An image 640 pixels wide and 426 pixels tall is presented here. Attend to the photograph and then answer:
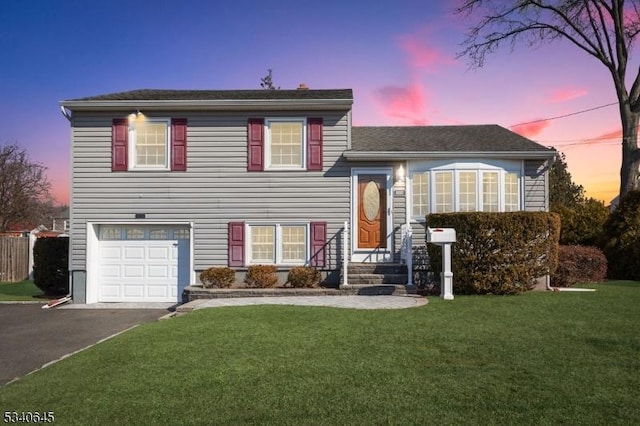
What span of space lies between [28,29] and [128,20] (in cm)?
347

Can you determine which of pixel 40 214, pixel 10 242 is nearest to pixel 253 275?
pixel 10 242

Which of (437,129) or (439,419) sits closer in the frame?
(439,419)

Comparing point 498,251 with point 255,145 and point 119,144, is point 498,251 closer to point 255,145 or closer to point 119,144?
point 255,145

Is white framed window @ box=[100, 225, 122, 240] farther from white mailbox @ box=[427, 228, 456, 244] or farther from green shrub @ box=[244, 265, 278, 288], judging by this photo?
white mailbox @ box=[427, 228, 456, 244]

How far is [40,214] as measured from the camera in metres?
32.6

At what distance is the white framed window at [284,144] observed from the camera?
12.4 meters

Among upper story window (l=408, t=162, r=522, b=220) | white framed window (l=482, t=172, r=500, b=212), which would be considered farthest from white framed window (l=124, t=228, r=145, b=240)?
white framed window (l=482, t=172, r=500, b=212)

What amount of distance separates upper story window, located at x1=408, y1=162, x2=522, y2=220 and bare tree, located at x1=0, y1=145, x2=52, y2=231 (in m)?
27.8

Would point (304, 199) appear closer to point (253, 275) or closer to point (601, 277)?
point (253, 275)

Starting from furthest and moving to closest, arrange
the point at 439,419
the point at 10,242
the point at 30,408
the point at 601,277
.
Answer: the point at 10,242 → the point at 601,277 → the point at 30,408 → the point at 439,419

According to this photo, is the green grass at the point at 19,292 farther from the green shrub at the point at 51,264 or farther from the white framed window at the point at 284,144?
the white framed window at the point at 284,144

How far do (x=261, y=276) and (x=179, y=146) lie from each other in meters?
4.19

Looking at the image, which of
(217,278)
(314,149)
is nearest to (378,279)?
(314,149)

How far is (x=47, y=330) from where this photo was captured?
877 cm
